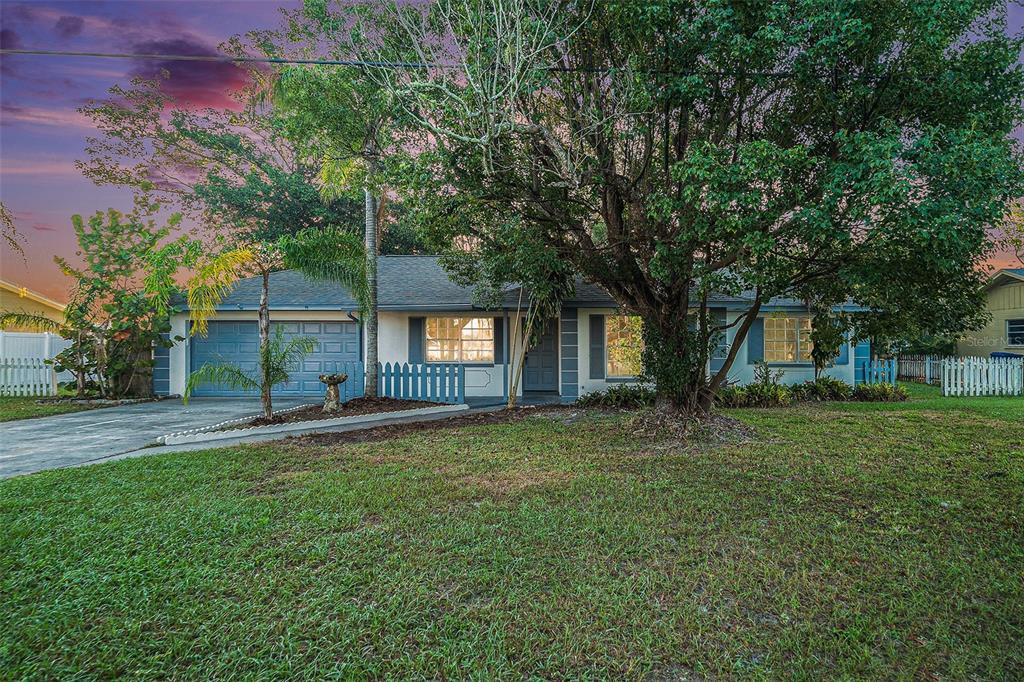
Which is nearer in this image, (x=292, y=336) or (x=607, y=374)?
(x=607, y=374)

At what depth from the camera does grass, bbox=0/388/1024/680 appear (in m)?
2.49

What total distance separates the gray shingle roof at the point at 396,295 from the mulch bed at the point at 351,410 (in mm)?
2642

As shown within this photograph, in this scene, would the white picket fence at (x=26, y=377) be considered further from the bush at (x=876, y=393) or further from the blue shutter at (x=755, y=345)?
the bush at (x=876, y=393)

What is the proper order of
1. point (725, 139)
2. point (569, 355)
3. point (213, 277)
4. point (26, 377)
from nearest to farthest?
point (725, 139), point (213, 277), point (569, 355), point (26, 377)

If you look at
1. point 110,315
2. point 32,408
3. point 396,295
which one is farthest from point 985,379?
point 32,408

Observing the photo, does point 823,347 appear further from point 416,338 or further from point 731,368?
point 416,338

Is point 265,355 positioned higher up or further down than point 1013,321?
further down

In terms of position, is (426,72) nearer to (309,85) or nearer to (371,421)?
(309,85)

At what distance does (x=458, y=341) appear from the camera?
13250 mm

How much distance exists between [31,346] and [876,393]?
2397 cm

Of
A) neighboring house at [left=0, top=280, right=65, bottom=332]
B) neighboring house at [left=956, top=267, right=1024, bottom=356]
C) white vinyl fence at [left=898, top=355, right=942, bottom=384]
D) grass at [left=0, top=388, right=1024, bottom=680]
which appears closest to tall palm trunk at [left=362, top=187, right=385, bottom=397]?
grass at [left=0, top=388, right=1024, bottom=680]

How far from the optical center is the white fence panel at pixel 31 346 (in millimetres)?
14938

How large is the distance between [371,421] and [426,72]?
5.83m

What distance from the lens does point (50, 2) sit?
822 centimetres
